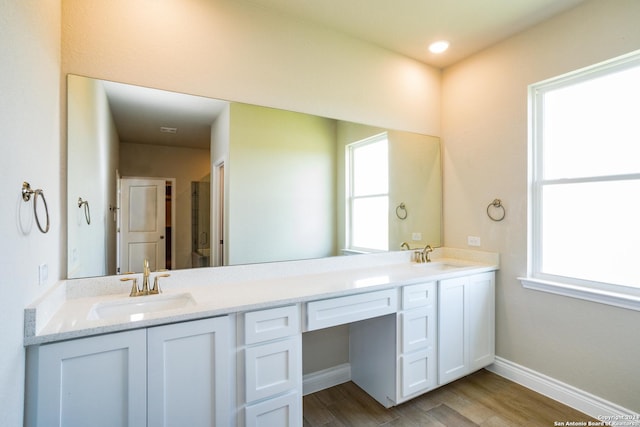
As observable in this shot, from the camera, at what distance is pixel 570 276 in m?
2.23

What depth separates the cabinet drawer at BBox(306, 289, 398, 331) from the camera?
1.71 metres

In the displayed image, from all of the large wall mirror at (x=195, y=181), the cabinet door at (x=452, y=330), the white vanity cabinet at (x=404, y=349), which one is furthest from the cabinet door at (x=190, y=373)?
the cabinet door at (x=452, y=330)

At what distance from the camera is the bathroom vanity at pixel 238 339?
3.94 ft

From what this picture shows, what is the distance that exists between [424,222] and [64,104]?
274 centimetres

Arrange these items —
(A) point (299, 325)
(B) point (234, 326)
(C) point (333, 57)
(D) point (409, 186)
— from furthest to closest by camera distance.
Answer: (D) point (409, 186) < (C) point (333, 57) < (A) point (299, 325) < (B) point (234, 326)

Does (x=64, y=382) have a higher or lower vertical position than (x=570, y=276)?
lower

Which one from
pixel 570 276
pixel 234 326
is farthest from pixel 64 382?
pixel 570 276

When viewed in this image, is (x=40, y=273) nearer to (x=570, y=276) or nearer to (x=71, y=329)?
(x=71, y=329)

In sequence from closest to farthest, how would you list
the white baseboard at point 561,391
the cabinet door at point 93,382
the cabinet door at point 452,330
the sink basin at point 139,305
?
the cabinet door at point 93,382 → the sink basin at point 139,305 → the white baseboard at point 561,391 → the cabinet door at point 452,330

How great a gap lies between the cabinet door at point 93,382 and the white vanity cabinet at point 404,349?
1.44m

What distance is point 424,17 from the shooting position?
2.26m

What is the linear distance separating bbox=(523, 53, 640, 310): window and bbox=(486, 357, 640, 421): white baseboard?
2.12ft

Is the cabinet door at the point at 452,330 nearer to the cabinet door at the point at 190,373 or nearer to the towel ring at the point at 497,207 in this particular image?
the towel ring at the point at 497,207

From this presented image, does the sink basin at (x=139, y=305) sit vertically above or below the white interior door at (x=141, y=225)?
below
